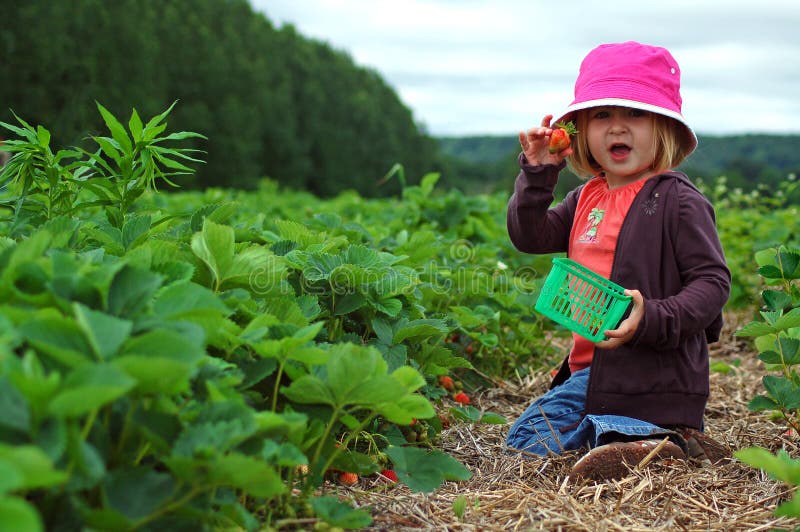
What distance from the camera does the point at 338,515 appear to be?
1502mm

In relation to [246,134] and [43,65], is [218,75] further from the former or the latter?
[43,65]

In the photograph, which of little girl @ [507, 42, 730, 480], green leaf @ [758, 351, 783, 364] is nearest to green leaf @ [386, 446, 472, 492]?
little girl @ [507, 42, 730, 480]

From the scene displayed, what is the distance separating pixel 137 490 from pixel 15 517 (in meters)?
0.29

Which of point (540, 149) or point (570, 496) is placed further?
point (540, 149)

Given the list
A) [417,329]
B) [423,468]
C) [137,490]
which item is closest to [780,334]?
[417,329]

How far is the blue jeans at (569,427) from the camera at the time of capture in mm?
2332

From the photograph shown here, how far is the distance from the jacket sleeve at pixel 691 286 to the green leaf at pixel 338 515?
1.13 metres

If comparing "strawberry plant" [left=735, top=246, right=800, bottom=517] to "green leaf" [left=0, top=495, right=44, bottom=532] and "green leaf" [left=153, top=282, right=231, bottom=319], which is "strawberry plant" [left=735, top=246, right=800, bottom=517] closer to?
"green leaf" [left=153, top=282, right=231, bottom=319]

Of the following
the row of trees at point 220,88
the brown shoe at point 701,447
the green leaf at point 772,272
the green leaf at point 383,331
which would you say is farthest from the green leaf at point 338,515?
the row of trees at point 220,88

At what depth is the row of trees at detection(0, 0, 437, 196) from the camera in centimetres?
2256

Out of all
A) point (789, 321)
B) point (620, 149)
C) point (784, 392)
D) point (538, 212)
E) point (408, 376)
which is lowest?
point (784, 392)

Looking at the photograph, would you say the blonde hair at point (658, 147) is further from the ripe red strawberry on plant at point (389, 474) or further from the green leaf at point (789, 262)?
the ripe red strawberry on plant at point (389, 474)

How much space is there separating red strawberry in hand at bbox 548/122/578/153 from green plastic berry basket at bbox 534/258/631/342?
451 millimetres

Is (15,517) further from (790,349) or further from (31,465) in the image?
(790,349)
